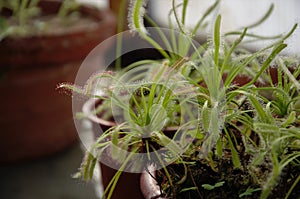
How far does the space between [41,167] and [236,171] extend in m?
0.85

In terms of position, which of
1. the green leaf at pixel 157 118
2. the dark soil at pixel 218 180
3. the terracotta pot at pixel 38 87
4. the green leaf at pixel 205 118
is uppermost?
the green leaf at pixel 205 118

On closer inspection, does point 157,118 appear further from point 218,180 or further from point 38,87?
point 38,87

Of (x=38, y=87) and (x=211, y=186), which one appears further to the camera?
(x=38, y=87)

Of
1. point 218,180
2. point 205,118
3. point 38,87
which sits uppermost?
point 205,118

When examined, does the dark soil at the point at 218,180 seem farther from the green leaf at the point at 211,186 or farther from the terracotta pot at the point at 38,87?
the terracotta pot at the point at 38,87

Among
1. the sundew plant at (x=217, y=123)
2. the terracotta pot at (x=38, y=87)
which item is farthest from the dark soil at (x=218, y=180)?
the terracotta pot at (x=38, y=87)

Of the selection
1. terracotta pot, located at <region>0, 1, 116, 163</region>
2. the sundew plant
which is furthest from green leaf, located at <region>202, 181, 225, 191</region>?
terracotta pot, located at <region>0, 1, 116, 163</region>

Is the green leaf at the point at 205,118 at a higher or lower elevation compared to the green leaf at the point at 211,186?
higher

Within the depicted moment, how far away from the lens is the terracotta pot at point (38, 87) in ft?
4.05

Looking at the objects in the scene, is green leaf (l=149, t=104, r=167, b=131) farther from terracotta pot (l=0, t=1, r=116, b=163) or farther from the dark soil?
terracotta pot (l=0, t=1, r=116, b=163)

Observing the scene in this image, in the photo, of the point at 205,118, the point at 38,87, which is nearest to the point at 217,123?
the point at 205,118

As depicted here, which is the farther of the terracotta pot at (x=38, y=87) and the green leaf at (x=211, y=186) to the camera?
the terracotta pot at (x=38, y=87)

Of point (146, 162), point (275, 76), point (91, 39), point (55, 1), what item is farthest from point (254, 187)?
point (55, 1)

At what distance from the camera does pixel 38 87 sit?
4.21 ft
